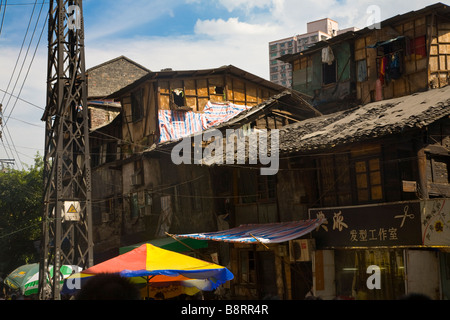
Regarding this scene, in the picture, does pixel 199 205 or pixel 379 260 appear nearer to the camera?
pixel 379 260

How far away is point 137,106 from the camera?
29.6m

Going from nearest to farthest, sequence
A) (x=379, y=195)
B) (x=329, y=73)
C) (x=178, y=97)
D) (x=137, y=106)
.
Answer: (x=379, y=195)
(x=178, y=97)
(x=137, y=106)
(x=329, y=73)

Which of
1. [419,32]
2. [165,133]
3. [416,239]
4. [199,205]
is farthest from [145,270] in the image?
[419,32]

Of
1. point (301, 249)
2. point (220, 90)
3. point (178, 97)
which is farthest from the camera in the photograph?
point (220, 90)

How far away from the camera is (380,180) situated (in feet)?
55.2

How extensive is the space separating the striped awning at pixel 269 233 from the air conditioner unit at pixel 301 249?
1.68ft

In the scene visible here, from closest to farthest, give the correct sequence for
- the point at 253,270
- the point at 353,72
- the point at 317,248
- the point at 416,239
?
the point at 416,239 → the point at 317,248 → the point at 253,270 → the point at 353,72

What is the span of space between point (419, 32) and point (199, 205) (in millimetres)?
13657

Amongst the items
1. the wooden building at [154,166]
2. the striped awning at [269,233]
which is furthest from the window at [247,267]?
the wooden building at [154,166]

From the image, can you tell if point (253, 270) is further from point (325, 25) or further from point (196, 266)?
point (325, 25)

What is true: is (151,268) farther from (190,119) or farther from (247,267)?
(190,119)

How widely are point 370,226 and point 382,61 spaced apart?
13.6 meters

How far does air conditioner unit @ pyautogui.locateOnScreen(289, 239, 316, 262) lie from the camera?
1792 cm

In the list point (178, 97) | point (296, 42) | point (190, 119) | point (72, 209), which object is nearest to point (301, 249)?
point (72, 209)
